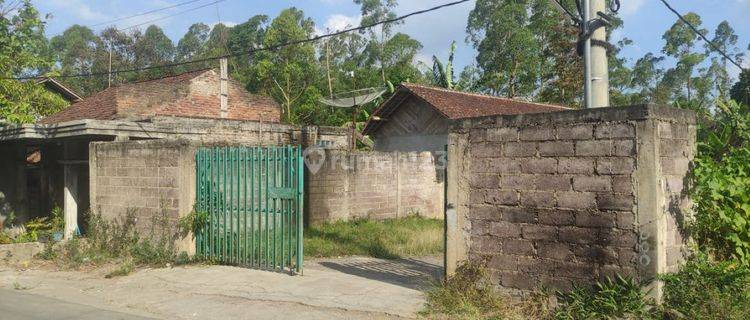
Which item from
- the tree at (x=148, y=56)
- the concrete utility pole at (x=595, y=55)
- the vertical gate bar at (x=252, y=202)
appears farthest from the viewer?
the tree at (x=148, y=56)

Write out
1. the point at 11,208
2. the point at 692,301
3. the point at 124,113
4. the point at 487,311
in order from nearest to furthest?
the point at 692,301, the point at 487,311, the point at 11,208, the point at 124,113

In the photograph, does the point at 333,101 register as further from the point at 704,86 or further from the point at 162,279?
the point at 704,86

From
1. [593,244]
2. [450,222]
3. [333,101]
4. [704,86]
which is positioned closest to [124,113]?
[333,101]

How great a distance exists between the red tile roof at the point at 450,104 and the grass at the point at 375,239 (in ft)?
14.5

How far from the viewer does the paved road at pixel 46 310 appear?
22.2ft

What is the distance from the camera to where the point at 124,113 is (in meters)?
19.1

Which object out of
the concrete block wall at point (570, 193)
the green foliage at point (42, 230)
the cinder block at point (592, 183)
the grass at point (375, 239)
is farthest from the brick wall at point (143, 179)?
the cinder block at point (592, 183)

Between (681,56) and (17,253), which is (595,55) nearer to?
(17,253)

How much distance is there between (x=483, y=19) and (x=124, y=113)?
20.1 meters

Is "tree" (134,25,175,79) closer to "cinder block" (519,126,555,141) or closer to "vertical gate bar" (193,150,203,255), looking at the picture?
"vertical gate bar" (193,150,203,255)

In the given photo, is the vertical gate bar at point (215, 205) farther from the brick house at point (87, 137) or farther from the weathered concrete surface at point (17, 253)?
the weathered concrete surface at point (17, 253)

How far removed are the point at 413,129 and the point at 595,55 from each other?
494 inches

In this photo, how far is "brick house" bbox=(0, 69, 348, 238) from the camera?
11805 millimetres

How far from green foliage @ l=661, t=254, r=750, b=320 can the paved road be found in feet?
17.6
